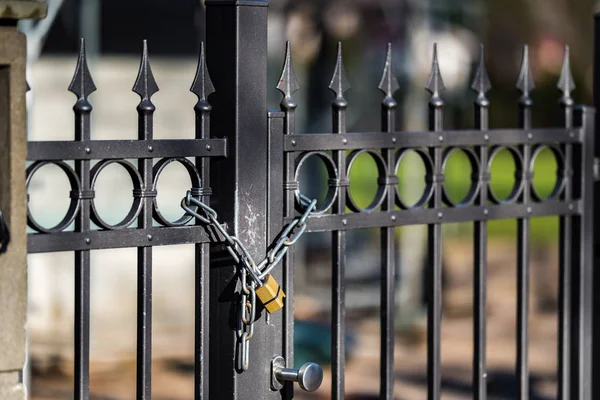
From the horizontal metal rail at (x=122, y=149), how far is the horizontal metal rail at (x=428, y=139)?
0.77 ft

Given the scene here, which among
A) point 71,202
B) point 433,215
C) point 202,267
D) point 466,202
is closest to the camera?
point 71,202

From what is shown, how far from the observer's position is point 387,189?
2.61 meters

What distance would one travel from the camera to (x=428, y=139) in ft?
8.88

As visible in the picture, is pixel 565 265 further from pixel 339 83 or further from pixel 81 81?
pixel 81 81

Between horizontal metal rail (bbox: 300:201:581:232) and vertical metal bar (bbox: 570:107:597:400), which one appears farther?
vertical metal bar (bbox: 570:107:597:400)

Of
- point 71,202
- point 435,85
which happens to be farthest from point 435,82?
point 71,202

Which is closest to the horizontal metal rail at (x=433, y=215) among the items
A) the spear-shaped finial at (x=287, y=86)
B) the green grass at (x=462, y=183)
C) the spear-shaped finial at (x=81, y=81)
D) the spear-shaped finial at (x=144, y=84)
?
the spear-shaped finial at (x=287, y=86)

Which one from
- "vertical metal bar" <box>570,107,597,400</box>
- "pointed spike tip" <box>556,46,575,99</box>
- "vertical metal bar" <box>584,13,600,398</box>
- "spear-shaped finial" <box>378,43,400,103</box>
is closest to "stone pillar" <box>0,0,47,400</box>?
"spear-shaped finial" <box>378,43,400,103</box>

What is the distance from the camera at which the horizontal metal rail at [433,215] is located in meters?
2.50

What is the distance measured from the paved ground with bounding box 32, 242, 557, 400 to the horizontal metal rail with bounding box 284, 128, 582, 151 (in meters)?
3.25

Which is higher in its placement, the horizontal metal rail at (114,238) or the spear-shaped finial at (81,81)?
the spear-shaped finial at (81,81)

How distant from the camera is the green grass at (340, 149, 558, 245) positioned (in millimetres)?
10036

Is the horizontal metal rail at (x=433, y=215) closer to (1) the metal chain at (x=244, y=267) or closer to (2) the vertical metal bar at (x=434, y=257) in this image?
(2) the vertical metal bar at (x=434, y=257)

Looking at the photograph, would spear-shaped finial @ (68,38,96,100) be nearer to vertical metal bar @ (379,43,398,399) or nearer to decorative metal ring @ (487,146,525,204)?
vertical metal bar @ (379,43,398,399)
